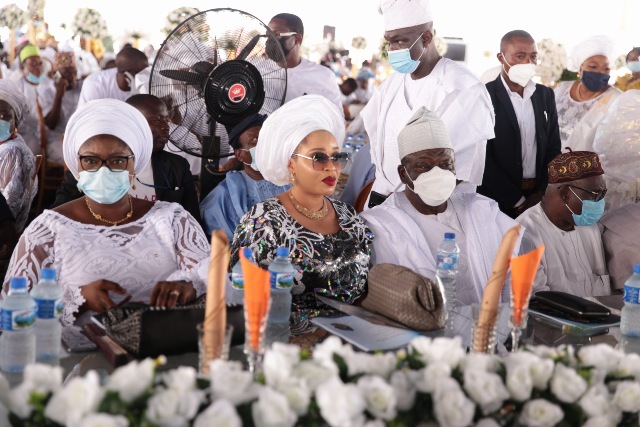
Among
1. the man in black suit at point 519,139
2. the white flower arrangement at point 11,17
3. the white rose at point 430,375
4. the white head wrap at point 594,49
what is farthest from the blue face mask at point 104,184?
the white flower arrangement at point 11,17

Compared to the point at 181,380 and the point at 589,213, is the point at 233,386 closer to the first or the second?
the point at 181,380

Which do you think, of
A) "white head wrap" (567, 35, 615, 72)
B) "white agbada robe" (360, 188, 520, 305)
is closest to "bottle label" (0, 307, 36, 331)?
"white agbada robe" (360, 188, 520, 305)

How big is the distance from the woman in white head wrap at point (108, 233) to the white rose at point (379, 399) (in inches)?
47.9

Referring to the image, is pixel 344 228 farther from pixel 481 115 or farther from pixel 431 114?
pixel 481 115

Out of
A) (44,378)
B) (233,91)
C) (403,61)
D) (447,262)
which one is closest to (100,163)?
(233,91)

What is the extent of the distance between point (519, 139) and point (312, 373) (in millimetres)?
3575

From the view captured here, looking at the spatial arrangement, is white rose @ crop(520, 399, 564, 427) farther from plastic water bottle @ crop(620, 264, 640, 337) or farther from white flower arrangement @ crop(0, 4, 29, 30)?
white flower arrangement @ crop(0, 4, 29, 30)

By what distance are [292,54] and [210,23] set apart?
189cm

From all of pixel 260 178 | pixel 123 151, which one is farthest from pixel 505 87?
pixel 123 151

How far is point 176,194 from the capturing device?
163 inches

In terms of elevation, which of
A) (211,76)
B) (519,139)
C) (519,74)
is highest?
(211,76)

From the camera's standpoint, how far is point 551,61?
22.9 ft

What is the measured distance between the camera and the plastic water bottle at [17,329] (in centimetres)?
187

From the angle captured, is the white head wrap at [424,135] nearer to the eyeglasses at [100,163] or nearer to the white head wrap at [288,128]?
the white head wrap at [288,128]
